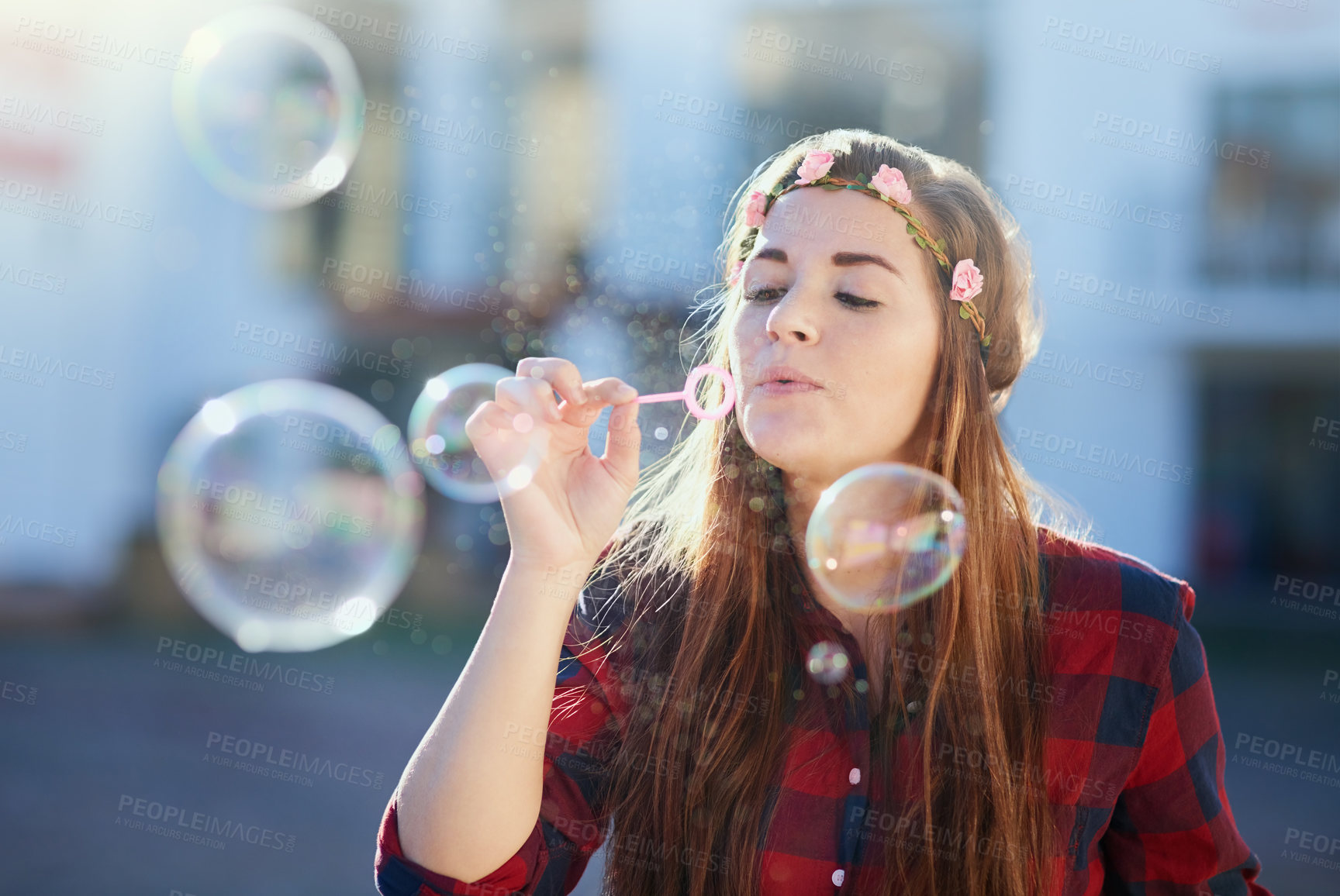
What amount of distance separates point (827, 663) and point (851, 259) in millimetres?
651

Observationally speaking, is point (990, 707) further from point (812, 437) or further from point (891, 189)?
point (891, 189)

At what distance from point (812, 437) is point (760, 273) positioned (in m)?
0.30

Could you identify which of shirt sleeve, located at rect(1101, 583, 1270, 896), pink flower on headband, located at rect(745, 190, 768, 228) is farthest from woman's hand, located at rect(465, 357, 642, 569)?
shirt sleeve, located at rect(1101, 583, 1270, 896)

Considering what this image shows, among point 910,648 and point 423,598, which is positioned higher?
point 910,648

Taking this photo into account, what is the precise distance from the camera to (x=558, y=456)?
151cm

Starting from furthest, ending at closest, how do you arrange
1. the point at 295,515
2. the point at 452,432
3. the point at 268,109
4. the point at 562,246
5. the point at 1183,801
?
the point at 562,246 < the point at 268,109 < the point at 295,515 < the point at 452,432 < the point at 1183,801

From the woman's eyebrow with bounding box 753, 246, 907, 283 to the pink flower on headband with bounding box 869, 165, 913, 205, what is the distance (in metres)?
0.15

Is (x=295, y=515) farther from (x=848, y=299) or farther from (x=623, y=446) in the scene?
(x=848, y=299)

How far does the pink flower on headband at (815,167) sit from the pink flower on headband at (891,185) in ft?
0.28

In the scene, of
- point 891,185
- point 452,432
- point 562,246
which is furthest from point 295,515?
point 562,246

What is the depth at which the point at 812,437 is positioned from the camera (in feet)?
5.39

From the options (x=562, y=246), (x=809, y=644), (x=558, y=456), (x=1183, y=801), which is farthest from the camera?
(x=562, y=246)

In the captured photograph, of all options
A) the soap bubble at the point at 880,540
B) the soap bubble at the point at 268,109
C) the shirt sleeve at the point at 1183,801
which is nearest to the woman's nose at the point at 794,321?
the soap bubble at the point at 880,540

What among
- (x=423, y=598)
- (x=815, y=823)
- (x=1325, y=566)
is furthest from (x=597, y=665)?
(x=1325, y=566)
